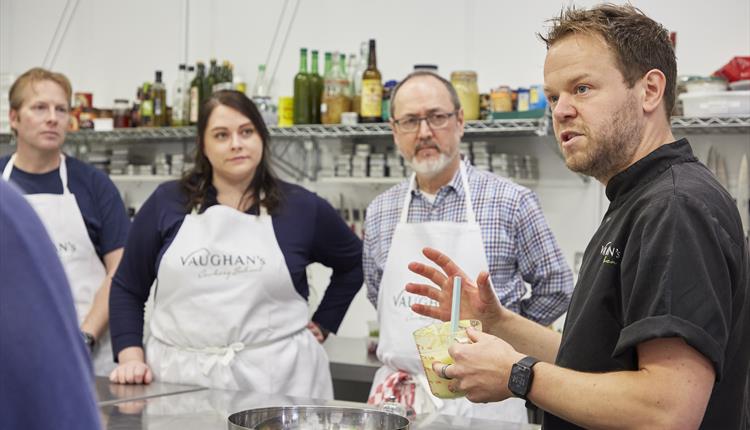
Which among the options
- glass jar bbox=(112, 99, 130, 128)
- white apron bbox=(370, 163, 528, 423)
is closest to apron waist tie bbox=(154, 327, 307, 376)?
white apron bbox=(370, 163, 528, 423)

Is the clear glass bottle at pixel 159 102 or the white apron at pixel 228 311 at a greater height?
the clear glass bottle at pixel 159 102

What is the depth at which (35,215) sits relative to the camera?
0.65 m

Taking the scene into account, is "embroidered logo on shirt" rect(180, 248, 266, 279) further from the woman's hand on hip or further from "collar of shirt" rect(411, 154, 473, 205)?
"collar of shirt" rect(411, 154, 473, 205)

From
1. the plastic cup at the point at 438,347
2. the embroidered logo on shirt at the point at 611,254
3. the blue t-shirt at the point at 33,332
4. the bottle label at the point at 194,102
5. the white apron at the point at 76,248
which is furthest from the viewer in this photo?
the bottle label at the point at 194,102

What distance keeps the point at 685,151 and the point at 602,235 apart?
17 cm

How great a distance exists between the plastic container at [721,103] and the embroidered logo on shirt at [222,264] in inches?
65.5

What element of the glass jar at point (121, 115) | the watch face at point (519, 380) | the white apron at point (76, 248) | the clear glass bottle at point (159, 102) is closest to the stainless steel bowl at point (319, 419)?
the watch face at point (519, 380)

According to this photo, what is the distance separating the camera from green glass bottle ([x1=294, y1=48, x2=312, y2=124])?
14.0 feet

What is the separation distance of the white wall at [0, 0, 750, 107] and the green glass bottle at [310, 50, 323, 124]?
28cm

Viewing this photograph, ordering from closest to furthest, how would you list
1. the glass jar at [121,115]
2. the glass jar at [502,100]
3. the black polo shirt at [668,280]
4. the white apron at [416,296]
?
the black polo shirt at [668,280] < the white apron at [416,296] < the glass jar at [502,100] < the glass jar at [121,115]

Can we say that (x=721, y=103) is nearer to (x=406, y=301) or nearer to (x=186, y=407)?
(x=406, y=301)

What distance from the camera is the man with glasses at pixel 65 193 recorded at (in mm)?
3240

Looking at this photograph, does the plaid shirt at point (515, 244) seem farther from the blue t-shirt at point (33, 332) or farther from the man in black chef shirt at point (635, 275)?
the blue t-shirt at point (33, 332)

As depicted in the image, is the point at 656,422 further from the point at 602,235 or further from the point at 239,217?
the point at 239,217
